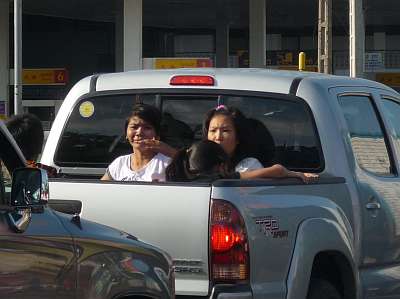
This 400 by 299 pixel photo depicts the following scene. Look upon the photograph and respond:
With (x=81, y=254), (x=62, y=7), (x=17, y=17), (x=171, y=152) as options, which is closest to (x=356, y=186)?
(x=171, y=152)

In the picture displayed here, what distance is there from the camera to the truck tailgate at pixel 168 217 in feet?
14.7

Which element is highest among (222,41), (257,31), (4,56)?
(222,41)

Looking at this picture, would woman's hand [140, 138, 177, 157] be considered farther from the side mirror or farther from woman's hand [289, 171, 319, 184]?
the side mirror

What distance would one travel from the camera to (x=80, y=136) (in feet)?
20.0

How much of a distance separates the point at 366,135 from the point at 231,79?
1.07m

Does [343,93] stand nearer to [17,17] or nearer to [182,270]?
[182,270]

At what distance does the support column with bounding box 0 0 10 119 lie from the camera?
3752 cm

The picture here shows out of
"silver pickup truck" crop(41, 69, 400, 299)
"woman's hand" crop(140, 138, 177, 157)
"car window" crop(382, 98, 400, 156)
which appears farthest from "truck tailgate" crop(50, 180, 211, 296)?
"car window" crop(382, 98, 400, 156)

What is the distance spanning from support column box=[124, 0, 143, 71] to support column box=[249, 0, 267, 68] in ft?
Answer: 18.4

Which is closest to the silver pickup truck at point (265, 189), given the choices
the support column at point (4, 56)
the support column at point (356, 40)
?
the support column at point (356, 40)

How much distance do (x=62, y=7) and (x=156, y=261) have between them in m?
38.5

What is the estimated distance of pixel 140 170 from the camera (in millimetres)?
5848

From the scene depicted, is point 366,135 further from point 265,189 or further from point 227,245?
point 227,245

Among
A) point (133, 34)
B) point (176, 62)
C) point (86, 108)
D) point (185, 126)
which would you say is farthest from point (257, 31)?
point (86, 108)
